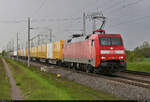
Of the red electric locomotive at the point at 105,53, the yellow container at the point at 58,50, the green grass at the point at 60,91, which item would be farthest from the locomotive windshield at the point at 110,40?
the yellow container at the point at 58,50

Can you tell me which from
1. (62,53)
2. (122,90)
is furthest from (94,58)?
(62,53)

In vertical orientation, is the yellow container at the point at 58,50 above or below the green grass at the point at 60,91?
above

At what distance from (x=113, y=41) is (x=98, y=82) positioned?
482 centimetres

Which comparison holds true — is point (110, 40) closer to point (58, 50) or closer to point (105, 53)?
point (105, 53)

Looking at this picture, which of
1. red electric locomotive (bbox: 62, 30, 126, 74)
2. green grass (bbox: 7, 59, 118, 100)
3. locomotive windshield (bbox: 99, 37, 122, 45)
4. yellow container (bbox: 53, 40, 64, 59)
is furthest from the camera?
yellow container (bbox: 53, 40, 64, 59)

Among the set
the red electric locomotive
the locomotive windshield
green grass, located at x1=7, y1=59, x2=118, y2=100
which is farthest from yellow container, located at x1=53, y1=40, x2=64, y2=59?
green grass, located at x1=7, y1=59, x2=118, y2=100

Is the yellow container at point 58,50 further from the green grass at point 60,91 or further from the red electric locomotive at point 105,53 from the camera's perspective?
the green grass at point 60,91

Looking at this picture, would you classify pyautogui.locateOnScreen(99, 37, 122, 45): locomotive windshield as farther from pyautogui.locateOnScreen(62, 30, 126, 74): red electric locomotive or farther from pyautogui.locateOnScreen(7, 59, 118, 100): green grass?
pyautogui.locateOnScreen(7, 59, 118, 100): green grass

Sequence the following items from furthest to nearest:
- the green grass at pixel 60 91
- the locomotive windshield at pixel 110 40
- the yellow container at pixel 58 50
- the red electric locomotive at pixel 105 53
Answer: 1. the yellow container at pixel 58 50
2. the locomotive windshield at pixel 110 40
3. the red electric locomotive at pixel 105 53
4. the green grass at pixel 60 91

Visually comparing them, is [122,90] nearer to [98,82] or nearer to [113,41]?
[98,82]

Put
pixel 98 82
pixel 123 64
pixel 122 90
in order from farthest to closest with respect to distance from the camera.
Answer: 1. pixel 123 64
2. pixel 98 82
3. pixel 122 90

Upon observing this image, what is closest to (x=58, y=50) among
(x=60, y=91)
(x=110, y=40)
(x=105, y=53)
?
(x=110, y=40)

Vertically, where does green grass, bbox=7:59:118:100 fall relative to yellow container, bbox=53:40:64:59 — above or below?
below

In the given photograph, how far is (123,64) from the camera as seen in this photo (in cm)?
1788
